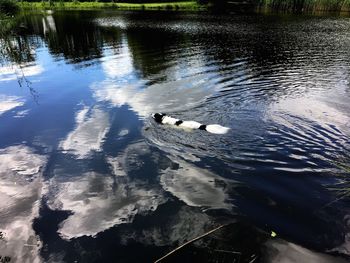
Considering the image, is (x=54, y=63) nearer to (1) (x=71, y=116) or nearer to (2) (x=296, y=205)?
(1) (x=71, y=116)

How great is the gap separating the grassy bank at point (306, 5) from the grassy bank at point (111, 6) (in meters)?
17.4

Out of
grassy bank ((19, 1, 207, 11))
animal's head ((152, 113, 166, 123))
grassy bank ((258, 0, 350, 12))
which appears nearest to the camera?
animal's head ((152, 113, 166, 123))

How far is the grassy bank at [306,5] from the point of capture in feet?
173

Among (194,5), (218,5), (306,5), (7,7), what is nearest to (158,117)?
(7,7)

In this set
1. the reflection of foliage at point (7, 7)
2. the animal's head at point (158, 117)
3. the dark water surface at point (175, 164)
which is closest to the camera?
the dark water surface at point (175, 164)

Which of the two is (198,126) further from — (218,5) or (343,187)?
(218,5)

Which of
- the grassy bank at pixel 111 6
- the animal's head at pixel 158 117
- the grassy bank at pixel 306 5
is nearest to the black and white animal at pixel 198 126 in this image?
the animal's head at pixel 158 117

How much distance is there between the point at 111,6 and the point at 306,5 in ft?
168

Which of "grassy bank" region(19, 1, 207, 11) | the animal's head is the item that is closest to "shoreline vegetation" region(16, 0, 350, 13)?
"grassy bank" region(19, 1, 207, 11)

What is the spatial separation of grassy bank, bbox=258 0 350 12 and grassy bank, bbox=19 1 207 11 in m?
17.4

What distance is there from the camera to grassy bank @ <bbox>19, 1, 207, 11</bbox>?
79125 millimetres

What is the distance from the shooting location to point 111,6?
86312 millimetres

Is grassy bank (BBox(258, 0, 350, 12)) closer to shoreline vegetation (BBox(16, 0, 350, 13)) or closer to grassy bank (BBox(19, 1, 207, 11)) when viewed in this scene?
shoreline vegetation (BBox(16, 0, 350, 13))

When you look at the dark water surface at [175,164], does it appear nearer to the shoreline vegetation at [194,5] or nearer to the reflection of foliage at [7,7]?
the reflection of foliage at [7,7]
